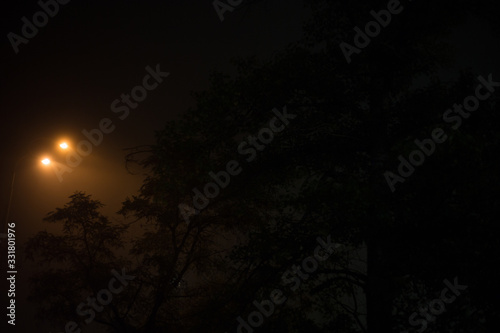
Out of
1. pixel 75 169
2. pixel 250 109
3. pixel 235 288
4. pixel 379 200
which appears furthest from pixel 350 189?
pixel 75 169

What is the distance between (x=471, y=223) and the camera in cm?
493

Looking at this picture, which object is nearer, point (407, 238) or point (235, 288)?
point (407, 238)

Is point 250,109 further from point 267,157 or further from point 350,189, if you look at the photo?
point 350,189

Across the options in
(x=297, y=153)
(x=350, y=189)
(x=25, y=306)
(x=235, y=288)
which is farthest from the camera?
(x=25, y=306)

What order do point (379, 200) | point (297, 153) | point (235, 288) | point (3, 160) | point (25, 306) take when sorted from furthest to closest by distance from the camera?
1. point (25, 306)
2. point (3, 160)
3. point (297, 153)
4. point (235, 288)
5. point (379, 200)

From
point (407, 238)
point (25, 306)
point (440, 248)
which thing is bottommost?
point (440, 248)

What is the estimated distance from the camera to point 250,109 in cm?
607

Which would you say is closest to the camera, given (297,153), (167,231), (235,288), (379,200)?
(379,200)

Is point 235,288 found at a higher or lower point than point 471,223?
higher

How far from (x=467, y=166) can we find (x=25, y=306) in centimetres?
1597

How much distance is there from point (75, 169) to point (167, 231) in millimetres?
7393

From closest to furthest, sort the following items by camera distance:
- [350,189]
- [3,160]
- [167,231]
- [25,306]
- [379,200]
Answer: [350,189] < [379,200] < [167,231] < [3,160] < [25,306]

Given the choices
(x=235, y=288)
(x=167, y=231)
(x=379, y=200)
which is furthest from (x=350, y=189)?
(x=167, y=231)

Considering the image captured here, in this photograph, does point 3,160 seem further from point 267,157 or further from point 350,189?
point 350,189
